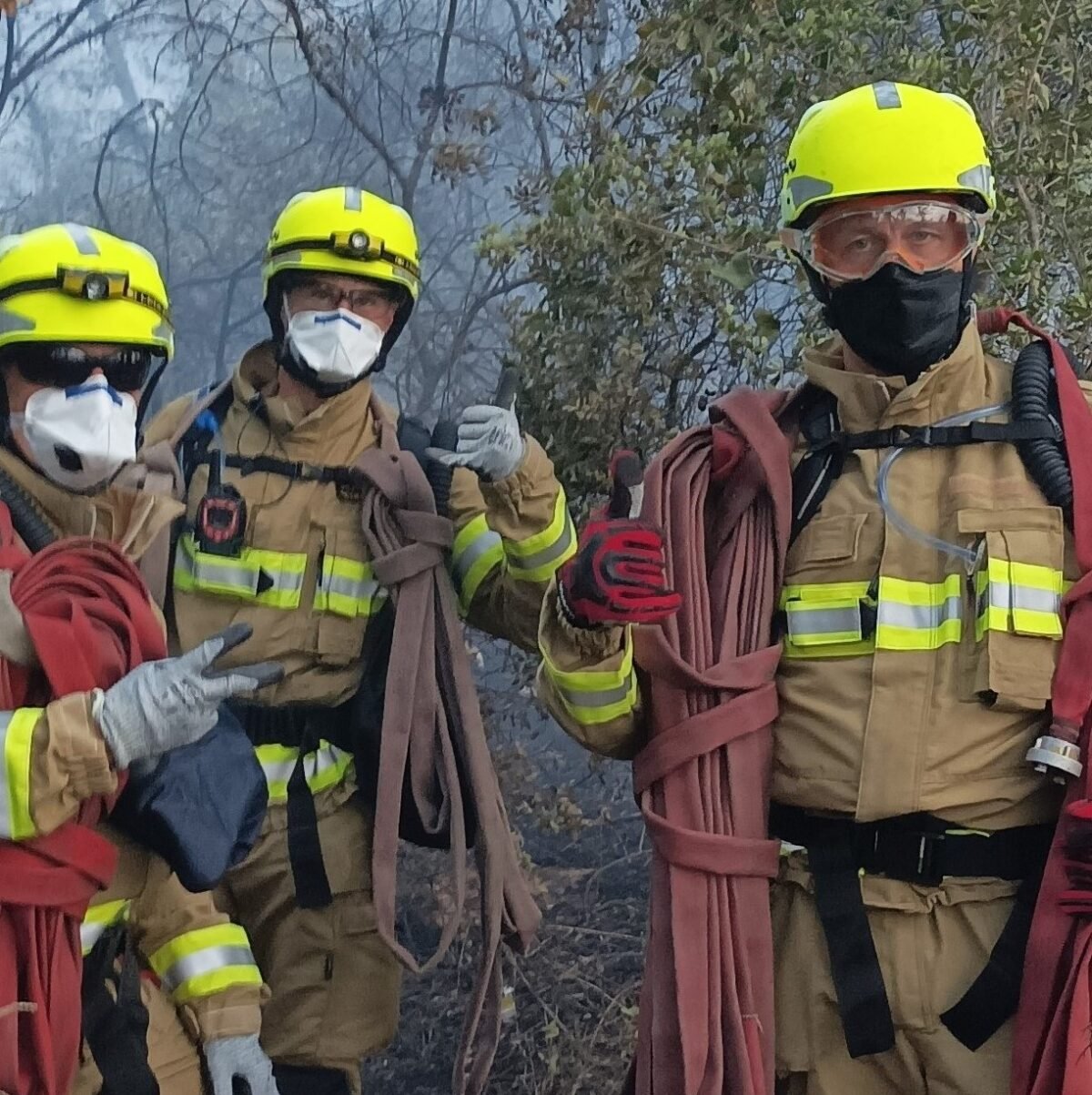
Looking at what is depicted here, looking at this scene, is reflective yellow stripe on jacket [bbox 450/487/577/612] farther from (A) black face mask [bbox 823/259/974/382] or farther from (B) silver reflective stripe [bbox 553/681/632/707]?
(A) black face mask [bbox 823/259/974/382]

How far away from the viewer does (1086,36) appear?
389cm

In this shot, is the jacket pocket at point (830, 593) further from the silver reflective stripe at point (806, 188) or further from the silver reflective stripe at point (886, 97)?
the silver reflective stripe at point (886, 97)

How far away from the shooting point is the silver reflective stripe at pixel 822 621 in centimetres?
244

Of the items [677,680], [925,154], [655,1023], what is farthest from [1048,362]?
[655,1023]

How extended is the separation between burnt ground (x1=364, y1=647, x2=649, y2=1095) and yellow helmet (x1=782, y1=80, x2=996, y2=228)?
259cm

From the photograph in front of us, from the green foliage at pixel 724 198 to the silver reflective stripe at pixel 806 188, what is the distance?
1342 millimetres

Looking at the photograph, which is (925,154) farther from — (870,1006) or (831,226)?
(870,1006)

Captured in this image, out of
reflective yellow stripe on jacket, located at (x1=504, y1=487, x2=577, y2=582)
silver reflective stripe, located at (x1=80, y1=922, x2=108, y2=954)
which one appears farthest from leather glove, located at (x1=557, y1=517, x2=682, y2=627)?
silver reflective stripe, located at (x1=80, y1=922, x2=108, y2=954)

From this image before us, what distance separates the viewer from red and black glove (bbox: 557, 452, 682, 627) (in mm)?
2328

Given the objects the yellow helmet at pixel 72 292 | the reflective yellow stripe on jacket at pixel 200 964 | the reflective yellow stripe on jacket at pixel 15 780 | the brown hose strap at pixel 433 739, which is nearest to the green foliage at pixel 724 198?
the brown hose strap at pixel 433 739

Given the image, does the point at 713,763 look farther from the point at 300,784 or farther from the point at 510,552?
the point at 300,784

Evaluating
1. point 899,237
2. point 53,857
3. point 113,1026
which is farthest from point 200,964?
point 899,237

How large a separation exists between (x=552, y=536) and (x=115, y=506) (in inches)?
38.3

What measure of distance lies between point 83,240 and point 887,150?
1.45 m
